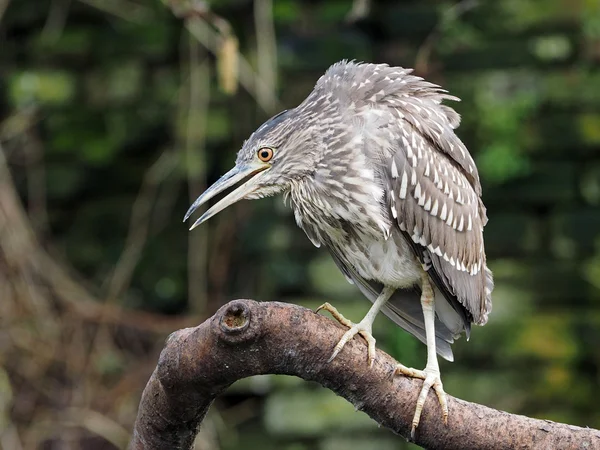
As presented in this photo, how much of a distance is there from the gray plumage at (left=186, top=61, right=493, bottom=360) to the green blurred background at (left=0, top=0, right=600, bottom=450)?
103cm

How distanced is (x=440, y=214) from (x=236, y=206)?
1708 millimetres

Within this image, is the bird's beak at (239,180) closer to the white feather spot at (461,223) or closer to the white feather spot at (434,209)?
the white feather spot at (434,209)

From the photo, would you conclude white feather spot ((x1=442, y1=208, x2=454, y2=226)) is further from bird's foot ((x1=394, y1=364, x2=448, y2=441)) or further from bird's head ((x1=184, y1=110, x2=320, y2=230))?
bird's foot ((x1=394, y1=364, x2=448, y2=441))

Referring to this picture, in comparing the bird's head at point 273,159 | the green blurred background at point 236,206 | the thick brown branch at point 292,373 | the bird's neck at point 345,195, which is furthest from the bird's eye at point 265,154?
the green blurred background at point 236,206

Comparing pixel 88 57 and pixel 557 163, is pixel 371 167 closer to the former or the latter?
pixel 557 163

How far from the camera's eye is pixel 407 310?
344 centimetres

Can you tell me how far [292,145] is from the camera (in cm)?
301

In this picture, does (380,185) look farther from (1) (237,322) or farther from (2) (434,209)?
(1) (237,322)

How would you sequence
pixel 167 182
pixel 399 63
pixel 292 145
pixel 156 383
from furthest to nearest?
pixel 167 182 → pixel 399 63 → pixel 292 145 → pixel 156 383

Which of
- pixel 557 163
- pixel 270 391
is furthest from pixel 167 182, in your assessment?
pixel 557 163

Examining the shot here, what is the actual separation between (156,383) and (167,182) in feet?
8.89

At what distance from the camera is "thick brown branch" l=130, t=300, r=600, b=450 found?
226 cm

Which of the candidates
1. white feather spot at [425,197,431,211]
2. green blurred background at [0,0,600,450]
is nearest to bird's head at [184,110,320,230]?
white feather spot at [425,197,431,211]

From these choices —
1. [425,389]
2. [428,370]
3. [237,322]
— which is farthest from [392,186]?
[237,322]
